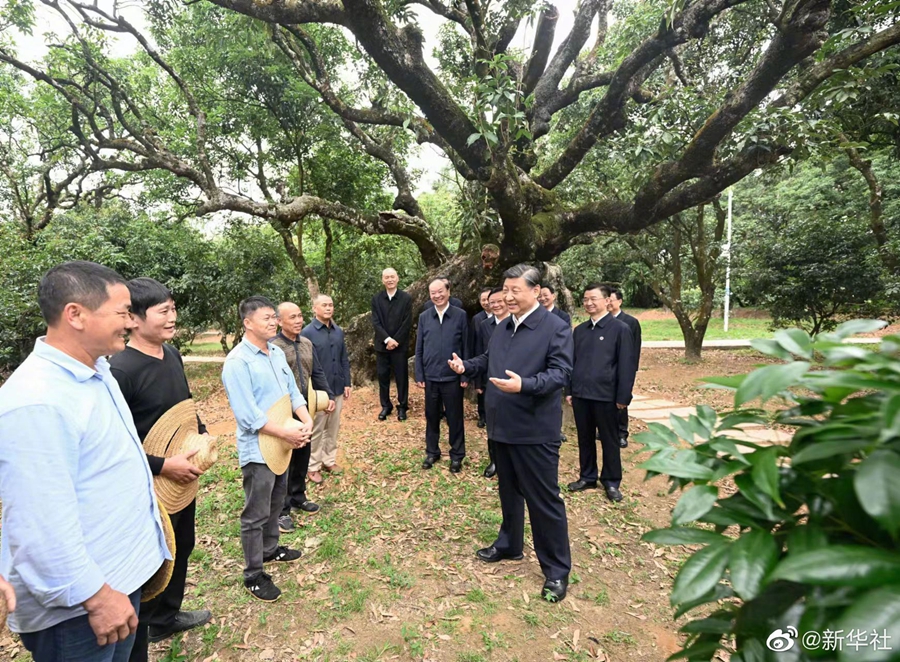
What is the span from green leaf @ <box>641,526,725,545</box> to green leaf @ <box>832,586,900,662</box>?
0.90 ft

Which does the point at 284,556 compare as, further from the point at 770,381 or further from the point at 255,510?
the point at 770,381

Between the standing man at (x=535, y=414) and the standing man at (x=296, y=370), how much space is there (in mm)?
1946

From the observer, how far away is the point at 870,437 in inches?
30.8

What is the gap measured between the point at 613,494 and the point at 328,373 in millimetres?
3393

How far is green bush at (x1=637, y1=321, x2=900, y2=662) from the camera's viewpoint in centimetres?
70

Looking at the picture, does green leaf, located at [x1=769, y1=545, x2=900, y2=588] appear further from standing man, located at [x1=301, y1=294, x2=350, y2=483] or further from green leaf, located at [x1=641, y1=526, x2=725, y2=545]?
standing man, located at [x1=301, y1=294, x2=350, y2=483]

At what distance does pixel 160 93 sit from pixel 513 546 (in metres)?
14.2

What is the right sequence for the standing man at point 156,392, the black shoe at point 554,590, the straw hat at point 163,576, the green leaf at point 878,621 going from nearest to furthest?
the green leaf at point 878,621, the straw hat at point 163,576, the standing man at point 156,392, the black shoe at point 554,590

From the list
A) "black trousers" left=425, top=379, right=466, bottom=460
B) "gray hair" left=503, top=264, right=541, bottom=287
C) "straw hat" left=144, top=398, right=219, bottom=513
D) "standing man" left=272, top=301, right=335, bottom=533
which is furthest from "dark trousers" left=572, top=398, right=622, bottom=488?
"straw hat" left=144, top=398, right=219, bottom=513

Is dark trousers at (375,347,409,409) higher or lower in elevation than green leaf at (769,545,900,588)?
lower

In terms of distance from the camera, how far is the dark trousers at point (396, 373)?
7113mm

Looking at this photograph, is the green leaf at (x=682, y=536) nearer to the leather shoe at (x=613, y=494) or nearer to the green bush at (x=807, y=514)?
the green bush at (x=807, y=514)

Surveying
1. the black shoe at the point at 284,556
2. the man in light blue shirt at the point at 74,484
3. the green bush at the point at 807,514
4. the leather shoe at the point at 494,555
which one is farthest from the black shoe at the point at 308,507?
the green bush at the point at 807,514

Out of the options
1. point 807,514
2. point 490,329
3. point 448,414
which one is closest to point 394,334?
point 490,329
